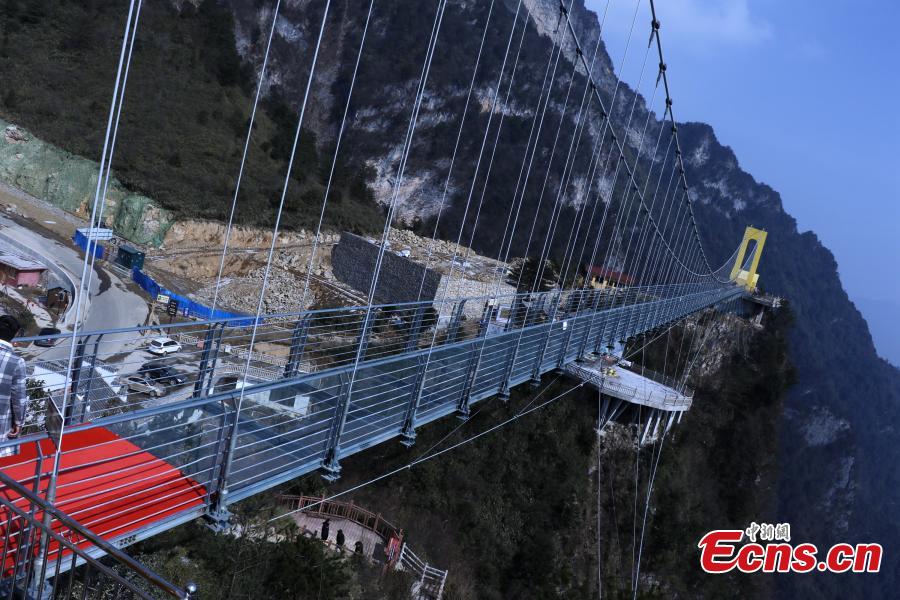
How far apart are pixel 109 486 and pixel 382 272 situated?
17.8 m

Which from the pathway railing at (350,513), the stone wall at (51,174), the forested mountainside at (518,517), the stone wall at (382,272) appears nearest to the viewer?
the forested mountainside at (518,517)

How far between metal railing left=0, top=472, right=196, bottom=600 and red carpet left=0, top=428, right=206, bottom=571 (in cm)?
9

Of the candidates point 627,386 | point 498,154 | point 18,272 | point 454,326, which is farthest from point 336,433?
point 498,154

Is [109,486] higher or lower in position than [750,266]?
lower

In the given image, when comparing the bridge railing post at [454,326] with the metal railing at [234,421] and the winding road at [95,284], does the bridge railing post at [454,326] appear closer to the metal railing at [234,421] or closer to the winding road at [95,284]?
the metal railing at [234,421]

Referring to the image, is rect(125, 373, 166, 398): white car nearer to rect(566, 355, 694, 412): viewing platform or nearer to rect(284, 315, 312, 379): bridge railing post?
rect(284, 315, 312, 379): bridge railing post

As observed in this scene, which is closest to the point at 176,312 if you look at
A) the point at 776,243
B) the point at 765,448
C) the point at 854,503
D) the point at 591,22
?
the point at 765,448

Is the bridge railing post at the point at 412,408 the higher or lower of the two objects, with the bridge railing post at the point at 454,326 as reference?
lower

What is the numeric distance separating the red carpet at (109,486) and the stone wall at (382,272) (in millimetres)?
14847

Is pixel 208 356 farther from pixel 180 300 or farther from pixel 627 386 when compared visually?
pixel 180 300

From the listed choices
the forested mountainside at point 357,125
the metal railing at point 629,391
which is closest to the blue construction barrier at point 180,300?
the forested mountainside at point 357,125

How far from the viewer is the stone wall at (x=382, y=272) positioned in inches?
732

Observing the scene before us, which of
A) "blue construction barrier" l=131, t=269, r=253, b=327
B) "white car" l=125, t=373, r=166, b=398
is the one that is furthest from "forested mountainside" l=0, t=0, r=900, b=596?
"white car" l=125, t=373, r=166, b=398

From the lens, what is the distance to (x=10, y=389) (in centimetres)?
215
